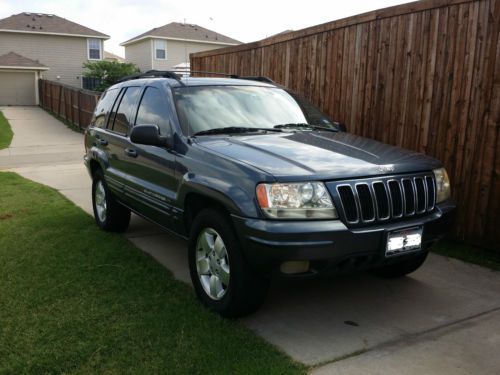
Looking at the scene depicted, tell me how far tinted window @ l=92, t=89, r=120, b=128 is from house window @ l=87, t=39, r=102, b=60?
1307 inches

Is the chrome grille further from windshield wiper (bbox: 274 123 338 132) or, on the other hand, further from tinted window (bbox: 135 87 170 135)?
tinted window (bbox: 135 87 170 135)

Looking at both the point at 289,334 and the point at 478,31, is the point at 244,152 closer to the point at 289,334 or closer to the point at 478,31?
the point at 289,334

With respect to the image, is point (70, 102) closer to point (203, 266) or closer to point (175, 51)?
point (175, 51)

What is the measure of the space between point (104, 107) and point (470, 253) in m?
4.64

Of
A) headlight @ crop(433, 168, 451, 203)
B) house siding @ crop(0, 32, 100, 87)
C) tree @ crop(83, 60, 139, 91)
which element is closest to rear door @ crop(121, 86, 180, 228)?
headlight @ crop(433, 168, 451, 203)

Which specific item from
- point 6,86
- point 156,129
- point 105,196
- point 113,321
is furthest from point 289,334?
point 6,86

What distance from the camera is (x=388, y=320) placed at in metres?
3.75

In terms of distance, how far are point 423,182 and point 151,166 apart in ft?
7.91

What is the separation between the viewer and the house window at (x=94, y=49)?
121 feet

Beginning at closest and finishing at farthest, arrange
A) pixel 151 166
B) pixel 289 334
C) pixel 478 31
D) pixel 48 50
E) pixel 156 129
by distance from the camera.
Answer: pixel 289 334
pixel 156 129
pixel 151 166
pixel 478 31
pixel 48 50

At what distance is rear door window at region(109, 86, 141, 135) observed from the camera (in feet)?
17.4

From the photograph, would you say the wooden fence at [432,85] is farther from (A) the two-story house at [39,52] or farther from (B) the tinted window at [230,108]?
(A) the two-story house at [39,52]

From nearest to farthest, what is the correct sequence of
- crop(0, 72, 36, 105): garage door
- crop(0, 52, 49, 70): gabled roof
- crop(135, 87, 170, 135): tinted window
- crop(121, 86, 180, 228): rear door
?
crop(121, 86, 180, 228): rear door < crop(135, 87, 170, 135): tinted window < crop(0, 52, 49, 70): gabled roof < crop(0, 72, 36, 105): garage door

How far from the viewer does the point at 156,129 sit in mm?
4180
